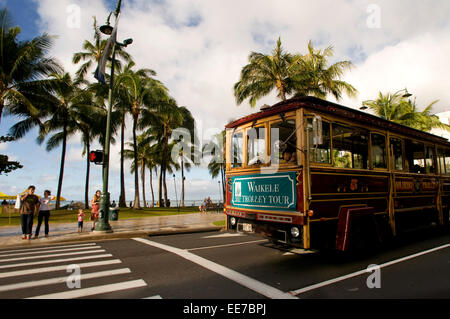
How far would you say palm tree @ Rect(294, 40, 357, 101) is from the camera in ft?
57.0

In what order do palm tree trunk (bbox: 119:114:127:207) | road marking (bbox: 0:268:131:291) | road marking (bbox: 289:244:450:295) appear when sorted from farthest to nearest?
palm tree trunk (bbox: 119:114:127:207) < road marking (bbox: 0:268:131:291) < road marking (bbox: 289:244:450:295)

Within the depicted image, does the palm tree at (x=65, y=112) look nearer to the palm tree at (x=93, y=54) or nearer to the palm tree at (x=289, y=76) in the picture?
the palm tree at (x=93, y=54)

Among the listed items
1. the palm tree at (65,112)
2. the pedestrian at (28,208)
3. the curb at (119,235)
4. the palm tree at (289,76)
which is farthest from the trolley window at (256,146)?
the palm tree at (65,112)

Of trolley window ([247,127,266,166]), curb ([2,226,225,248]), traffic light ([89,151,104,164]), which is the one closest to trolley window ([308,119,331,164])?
trolley window ([247,127,266,166])

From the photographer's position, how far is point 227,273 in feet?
17.0

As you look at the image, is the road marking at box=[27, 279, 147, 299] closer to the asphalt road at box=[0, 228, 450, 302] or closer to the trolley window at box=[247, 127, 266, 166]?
the asphalt road at box=[0, 228, 450, 302]

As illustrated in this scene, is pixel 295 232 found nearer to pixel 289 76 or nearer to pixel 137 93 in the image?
pixel 289 76

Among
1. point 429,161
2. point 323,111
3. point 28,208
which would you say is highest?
point 323,111

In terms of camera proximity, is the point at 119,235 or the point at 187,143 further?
the point at 187,143

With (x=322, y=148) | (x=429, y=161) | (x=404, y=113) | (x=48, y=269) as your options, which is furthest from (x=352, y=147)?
(x=404, y=113)

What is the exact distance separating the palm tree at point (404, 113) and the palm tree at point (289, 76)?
4781 mm

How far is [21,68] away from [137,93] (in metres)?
9.32

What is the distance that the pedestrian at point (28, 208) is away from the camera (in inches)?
372

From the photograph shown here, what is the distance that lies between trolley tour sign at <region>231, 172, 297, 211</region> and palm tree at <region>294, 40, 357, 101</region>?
12420 millimetres
